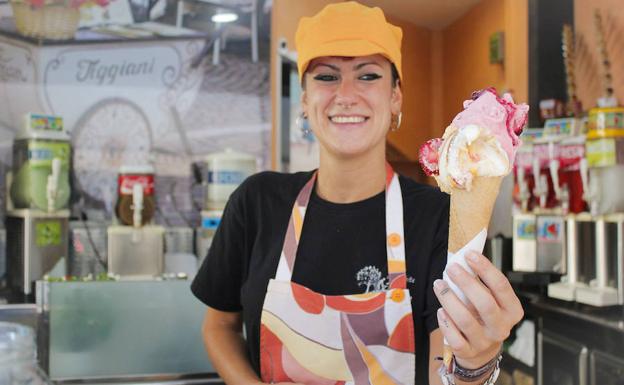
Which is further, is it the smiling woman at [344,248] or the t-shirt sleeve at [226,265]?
the t-shirt sleeve at [226,265]

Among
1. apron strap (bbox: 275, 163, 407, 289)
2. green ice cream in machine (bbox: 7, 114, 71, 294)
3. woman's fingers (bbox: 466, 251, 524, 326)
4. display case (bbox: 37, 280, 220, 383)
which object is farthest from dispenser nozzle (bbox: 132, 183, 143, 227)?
woman's fingers (bbox: 466, 251, 524, 326)

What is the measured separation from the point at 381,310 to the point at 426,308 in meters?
0.10

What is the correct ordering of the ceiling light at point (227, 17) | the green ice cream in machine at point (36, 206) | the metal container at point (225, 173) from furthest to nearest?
1. the ceiling light at point (227, 17)
2. the metal container at point (225, 173)
3. the green ice cream in machine at point (36, 206)

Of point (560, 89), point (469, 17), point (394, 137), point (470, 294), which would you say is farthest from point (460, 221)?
point (560, 89)

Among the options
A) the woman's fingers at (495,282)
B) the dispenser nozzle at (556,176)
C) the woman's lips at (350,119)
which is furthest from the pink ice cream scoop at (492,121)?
the dispenser nozzle at (556,176)

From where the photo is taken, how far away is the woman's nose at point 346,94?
1521mm

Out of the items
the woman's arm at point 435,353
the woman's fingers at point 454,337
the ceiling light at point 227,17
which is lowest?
the woman's arm at point 435,353

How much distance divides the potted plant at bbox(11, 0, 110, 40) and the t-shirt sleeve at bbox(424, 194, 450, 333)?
89.1 inches

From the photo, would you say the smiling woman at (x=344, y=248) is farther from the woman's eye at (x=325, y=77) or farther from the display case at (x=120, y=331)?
the display case at (x=120, y=331)

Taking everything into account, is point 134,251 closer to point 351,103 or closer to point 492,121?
point 351,103

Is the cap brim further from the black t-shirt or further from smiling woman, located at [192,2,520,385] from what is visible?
the black t-shirt

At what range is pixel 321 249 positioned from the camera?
5.34 feet

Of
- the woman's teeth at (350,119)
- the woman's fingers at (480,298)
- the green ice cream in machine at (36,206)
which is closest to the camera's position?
the woman's fingers at (480,298)

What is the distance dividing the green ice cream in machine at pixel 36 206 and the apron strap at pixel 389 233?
5.51ft
